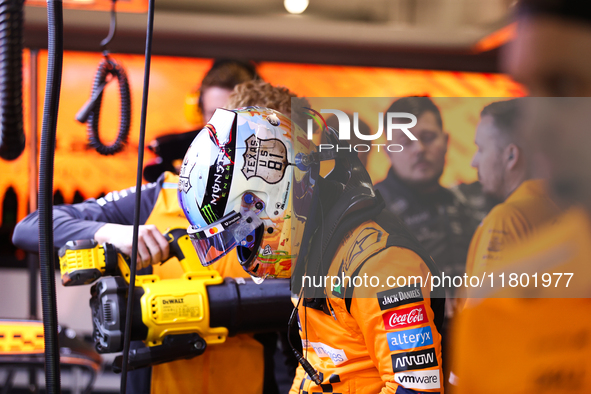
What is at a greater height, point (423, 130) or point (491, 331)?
point (423, 130)

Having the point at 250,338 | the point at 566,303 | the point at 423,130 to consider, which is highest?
the point at 423,130

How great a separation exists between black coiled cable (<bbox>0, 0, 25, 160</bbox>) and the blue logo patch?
0.60 metres

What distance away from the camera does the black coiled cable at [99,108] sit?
3.67ft

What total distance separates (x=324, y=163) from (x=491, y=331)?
366 millimetres

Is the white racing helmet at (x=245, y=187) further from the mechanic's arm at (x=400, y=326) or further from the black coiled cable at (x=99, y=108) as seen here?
the black coiled cable at (x=99, y=108)

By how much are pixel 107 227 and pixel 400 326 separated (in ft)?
2.50

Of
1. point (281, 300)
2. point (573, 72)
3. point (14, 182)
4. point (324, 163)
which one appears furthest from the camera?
point (14, 182)

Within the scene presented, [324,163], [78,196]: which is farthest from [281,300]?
[78,196]

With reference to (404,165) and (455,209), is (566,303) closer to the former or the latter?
(455,209)

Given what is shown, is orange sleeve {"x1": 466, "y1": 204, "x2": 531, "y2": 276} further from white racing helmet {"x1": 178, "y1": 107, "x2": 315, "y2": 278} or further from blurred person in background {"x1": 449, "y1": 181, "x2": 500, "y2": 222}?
white racing helmet {"x1": 178, "y1": 107, "x2": 315, "y2": 278}

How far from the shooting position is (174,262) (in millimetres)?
1189

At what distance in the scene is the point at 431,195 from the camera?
0.76 meters

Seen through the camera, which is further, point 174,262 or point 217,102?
point 217,102

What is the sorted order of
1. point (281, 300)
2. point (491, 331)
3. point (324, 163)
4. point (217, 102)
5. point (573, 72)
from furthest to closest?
point (217, 102) < point (281, 300) < point (324, 163) < point (491, 331) < point (573, 72)
